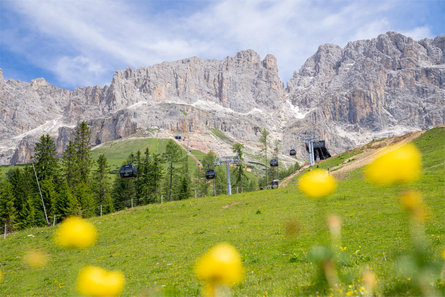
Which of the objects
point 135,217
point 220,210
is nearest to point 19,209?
point 135,217

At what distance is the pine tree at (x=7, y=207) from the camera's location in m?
50.5

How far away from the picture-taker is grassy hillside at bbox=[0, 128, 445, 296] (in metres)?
7.80

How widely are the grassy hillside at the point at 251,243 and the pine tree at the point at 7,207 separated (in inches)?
874

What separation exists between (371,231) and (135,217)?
26.0 metres

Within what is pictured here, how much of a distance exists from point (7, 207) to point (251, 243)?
172ft

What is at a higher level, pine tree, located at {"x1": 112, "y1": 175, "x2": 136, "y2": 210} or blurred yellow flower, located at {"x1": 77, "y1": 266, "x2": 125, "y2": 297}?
pine tree, located at {"x1": 112, "y1": 175, "x2": 136, "y2": 210}

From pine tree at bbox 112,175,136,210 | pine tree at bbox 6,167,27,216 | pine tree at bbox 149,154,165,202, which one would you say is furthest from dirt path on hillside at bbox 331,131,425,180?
pine tree at bbox 6,167,27,216

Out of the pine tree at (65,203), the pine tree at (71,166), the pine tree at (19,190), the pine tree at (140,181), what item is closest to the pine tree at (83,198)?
the pine tree at (65,203)

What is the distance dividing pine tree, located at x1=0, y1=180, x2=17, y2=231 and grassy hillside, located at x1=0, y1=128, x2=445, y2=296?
72.8 feet

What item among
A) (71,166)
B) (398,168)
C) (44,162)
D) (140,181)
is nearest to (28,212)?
(44,162)

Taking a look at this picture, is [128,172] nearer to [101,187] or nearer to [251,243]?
[251,243]

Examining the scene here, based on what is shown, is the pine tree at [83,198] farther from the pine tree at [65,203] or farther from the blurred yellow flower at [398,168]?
the blurred yellow flower at [398,168]

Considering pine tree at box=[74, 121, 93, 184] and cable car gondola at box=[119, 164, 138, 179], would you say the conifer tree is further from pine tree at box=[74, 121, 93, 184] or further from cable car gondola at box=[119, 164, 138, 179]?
cable car gondola at box=[119, 164, 138, 179]

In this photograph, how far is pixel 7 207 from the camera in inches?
2016
